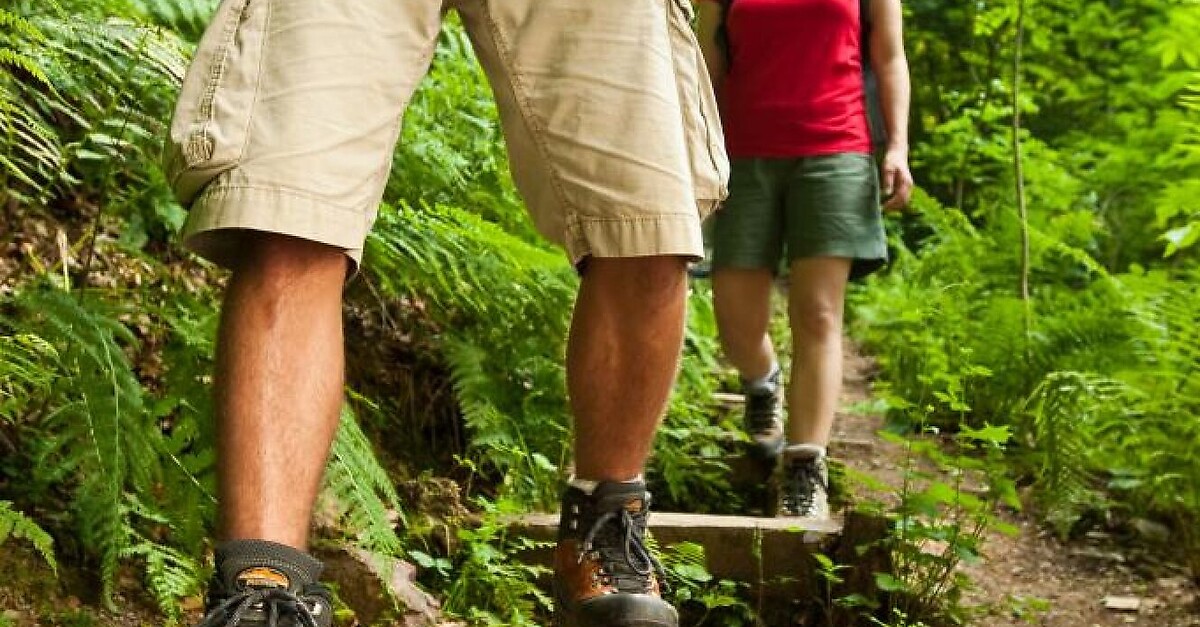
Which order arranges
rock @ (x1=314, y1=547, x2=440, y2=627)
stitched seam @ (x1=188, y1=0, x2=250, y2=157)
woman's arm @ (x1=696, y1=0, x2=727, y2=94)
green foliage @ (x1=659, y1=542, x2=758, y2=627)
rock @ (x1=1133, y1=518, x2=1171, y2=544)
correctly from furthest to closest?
woman's arm @ (x1=696, y1=0, x2=727, y2=94) → rock @ (x1=1133, y1=518, x2=1171, y2=544) → green foliage @ (x1=659, y1=542, x2=758, y2=627) → rock @ (x1=314, y1=547, x2=440, y2=627) → stitched seam @ (x1=188, y1=0, x2=250, y2=157)

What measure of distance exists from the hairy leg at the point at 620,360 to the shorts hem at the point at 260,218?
60 centimetres

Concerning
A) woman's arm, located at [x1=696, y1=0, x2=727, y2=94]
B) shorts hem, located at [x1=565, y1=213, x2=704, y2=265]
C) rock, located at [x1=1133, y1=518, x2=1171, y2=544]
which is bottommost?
rock, located at [x1=1133, y1=518, x2=1171, y2=544]

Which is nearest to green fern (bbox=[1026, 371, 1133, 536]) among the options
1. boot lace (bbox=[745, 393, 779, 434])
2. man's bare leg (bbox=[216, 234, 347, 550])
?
boot lace (bbox=[745, 393, 779, 434])

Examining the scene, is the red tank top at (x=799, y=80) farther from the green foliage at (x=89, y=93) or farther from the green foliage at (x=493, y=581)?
the green foliage at (x=89, y=93)

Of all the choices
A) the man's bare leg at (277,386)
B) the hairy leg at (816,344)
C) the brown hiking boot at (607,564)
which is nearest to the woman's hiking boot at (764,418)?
the hairy leg at (816,344)

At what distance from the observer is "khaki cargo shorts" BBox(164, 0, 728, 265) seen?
1.96 m

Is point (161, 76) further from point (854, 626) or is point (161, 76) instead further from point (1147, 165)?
point (1147, 165)

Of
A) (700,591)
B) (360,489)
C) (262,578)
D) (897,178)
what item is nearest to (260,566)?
(262,578)

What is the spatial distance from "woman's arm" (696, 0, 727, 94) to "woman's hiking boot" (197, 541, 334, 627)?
311cm

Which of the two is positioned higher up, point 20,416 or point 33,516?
point 20,416

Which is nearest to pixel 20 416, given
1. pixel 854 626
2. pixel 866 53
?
pixel 854 626

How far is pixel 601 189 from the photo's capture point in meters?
2.32

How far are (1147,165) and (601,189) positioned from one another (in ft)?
22.1

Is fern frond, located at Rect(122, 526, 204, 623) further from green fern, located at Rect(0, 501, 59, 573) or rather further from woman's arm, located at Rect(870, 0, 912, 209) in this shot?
woman's arm, located at Rect(870, 0, 912, 209)
